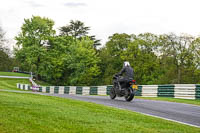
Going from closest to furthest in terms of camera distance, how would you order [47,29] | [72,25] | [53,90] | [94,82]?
[53,90] → [47,29] → [94,82] → [72,25]

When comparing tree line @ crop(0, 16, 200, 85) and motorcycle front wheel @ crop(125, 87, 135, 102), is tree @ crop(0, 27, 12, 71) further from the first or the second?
motorcycle front wheel @ crop(125, 87, 135, 102)

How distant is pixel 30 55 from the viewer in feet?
204

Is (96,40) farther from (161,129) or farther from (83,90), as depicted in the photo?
(161,129)

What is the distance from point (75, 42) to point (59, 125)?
215 ft

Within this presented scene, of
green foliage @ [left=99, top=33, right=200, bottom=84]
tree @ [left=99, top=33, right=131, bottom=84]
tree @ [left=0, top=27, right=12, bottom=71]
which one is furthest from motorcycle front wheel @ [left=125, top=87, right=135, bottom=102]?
tree @ [left=99, top=33, right=131, bottom=84]

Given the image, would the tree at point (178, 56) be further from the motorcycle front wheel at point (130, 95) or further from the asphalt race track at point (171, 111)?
the asphalt race track at point (171, 111)

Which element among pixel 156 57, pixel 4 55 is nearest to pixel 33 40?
pixel 156 57

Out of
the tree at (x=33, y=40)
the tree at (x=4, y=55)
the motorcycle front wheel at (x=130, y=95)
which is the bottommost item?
the motorcycle front wheel at (x=130, y=95)

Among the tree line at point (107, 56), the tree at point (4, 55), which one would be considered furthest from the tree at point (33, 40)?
the tree at point (4, 55)

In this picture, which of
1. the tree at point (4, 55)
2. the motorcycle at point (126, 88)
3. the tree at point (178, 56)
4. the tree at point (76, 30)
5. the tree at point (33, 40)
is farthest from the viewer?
the tree at point (76, 30)

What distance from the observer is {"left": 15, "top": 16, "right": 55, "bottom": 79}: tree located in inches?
2464

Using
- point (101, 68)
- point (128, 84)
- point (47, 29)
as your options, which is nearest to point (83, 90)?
point (128, 84)

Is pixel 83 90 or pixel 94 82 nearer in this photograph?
A: pixel 83 90

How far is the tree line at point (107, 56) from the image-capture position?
56.7 metres
